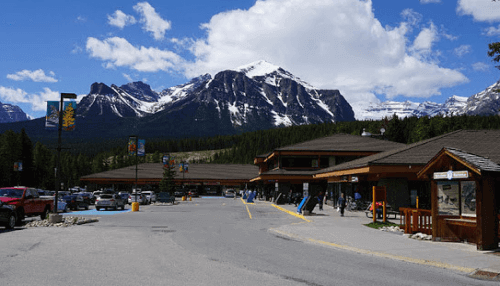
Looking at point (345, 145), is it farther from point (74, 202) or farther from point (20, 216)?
point (20, 216)

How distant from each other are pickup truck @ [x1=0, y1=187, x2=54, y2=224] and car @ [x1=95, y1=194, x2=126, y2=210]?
13.0 metres

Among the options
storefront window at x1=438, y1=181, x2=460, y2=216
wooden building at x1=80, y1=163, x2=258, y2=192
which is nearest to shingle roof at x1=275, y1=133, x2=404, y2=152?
wooden building at x1=80, y1=163, x2=258, y2=192

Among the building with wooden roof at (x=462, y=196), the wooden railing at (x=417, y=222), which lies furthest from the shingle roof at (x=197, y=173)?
the wooden railing at (x=417, y=222)

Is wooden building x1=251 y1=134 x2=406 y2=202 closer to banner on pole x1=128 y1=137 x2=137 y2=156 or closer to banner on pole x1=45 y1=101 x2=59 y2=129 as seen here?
banner on pole x1=128 y1=137 x2=137 y2=156

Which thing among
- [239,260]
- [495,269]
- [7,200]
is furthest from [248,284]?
[7,200]

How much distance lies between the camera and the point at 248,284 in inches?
348

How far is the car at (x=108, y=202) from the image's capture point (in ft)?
132

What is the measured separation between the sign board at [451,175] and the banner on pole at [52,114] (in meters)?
19.7

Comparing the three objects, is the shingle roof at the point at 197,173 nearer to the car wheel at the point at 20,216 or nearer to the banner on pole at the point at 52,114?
the banner on pole at the point at 52,114

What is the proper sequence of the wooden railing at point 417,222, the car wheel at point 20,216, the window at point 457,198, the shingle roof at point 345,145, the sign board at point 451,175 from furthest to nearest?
the shingle roof at point 345,145
the car wheel at point 20,216
the wooden railing at point 417,222
the window at point 457,198
the sign board at point 451,175

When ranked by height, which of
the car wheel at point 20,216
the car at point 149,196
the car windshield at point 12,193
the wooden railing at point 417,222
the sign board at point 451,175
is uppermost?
the sign board at point 451,175

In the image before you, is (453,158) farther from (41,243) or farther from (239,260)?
(41,243)

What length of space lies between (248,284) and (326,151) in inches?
2260

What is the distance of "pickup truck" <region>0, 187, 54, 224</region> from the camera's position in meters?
23.4
